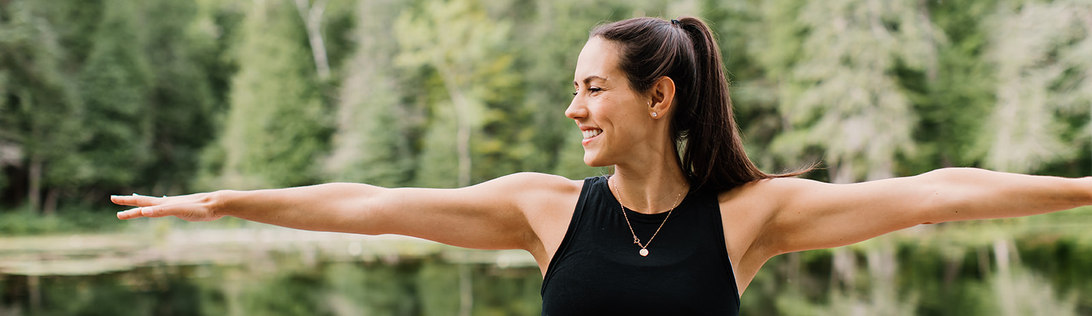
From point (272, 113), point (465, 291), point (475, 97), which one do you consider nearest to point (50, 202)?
point (272, 113)

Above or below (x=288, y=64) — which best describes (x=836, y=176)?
below

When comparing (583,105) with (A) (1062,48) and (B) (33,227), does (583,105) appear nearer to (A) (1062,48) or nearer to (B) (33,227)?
(A) (1062,48)

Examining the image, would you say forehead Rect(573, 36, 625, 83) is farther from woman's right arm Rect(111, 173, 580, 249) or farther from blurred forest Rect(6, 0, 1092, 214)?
blurred forest Rect(6, 0, 1092, 214)

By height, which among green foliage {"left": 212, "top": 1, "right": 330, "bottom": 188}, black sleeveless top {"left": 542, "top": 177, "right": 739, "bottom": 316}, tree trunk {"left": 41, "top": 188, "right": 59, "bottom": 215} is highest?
green foliage {"left": 212, "top": 1, "right": 330, "bottom": 188}

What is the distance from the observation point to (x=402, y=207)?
161 centimetres

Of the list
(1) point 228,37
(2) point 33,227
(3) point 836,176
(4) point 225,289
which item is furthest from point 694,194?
(1) point 228,37

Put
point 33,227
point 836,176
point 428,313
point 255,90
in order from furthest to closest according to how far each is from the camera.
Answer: point 255,90 < point 33,227 < point 836,176 < point 428,313

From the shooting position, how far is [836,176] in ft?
62.5

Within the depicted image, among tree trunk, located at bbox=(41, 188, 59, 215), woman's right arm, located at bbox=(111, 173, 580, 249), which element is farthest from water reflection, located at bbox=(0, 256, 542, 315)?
woman's right arm, located at bbox=(111, 173, 580, 249)

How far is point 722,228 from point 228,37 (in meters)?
26.4

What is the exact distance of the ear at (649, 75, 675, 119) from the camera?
1.59 m

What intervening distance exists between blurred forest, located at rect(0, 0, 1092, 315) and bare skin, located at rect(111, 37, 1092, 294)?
1234 centimetres

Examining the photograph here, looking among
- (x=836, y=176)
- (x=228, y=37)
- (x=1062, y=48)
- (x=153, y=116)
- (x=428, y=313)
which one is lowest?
(x=428, y=313)

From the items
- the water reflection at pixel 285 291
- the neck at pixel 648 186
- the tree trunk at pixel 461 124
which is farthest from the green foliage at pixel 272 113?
the neck at pixel 648 186
